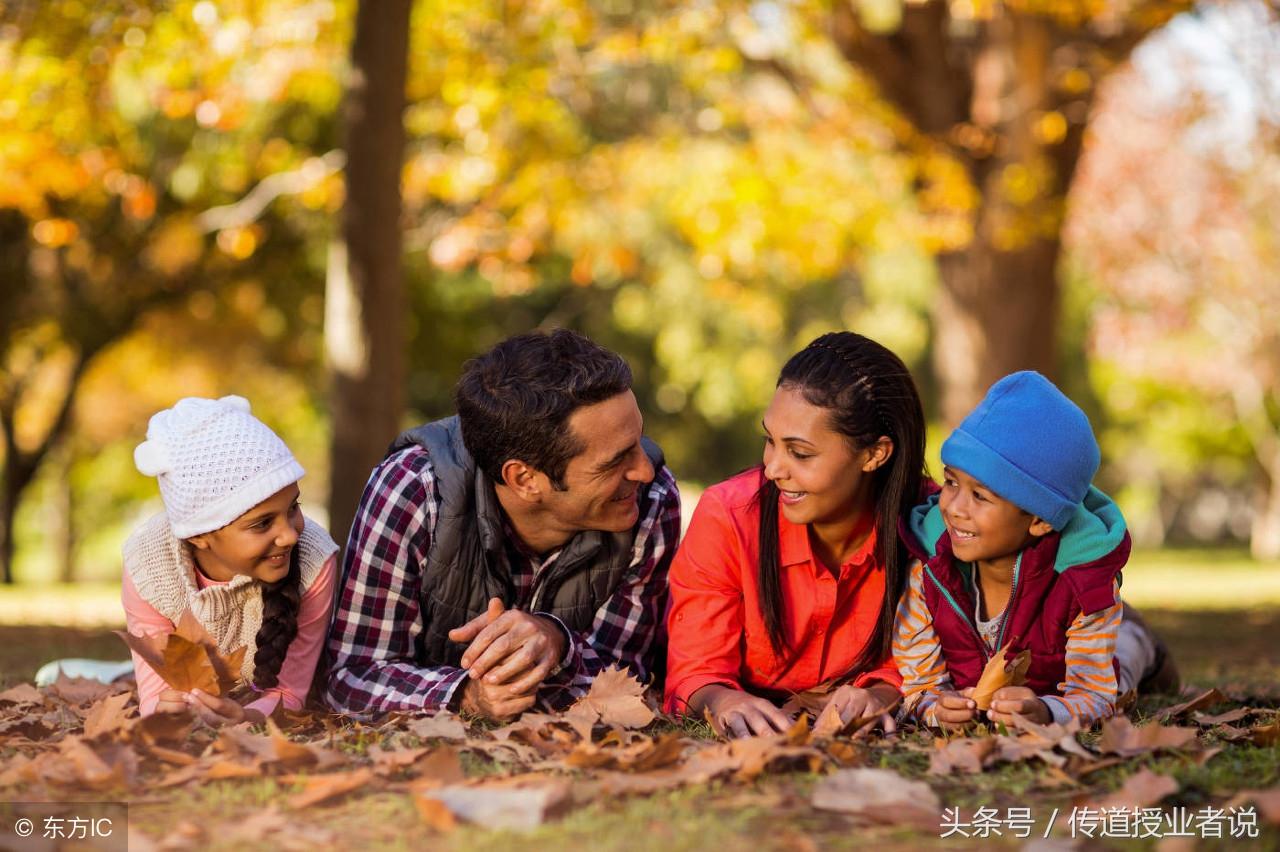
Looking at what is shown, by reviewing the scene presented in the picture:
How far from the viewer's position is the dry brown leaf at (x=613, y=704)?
3.58 metres

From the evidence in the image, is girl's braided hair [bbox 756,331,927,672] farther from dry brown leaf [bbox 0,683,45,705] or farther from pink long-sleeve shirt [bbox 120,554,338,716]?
dry brown leaf [bbox 0,683,45,705]

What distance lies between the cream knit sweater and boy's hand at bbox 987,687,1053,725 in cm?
204

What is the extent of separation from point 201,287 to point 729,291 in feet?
24.8

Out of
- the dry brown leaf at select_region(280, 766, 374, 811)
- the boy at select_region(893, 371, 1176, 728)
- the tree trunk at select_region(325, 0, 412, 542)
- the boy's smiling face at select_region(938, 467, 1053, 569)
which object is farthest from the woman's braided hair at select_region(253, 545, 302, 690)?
the tree trunk at select_region(325, 0, 412, 542)

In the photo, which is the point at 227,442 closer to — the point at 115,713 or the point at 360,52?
the point at 115,713

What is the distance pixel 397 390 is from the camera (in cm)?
812

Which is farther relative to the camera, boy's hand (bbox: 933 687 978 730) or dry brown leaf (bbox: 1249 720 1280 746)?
boy's hand (bbox: 933 687 978 730)

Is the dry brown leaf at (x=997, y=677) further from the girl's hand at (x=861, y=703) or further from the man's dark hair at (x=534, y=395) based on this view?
the man's dark hair at (x=534, y=395)

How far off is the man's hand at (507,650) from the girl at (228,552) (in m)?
0.56

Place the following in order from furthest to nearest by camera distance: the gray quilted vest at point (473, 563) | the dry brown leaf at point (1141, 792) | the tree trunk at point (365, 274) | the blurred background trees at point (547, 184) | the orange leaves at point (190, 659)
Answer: the blurred background trees at point (547, 184)
the tree trunk at point (365, 274)
the gray quilted vest at point (473, 563)
the orange leaves at point (190, 659)
the dry brown leaf at point (1141, 792)

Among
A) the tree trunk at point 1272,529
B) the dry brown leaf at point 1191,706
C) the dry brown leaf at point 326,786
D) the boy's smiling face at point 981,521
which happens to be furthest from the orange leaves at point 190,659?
the tree trunk at point 1272,529

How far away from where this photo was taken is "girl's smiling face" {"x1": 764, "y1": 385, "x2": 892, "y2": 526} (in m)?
3.87

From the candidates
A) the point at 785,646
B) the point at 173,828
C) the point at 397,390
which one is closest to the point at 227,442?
the point at 173,828

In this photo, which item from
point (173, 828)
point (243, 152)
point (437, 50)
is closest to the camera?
point (173, 828)
